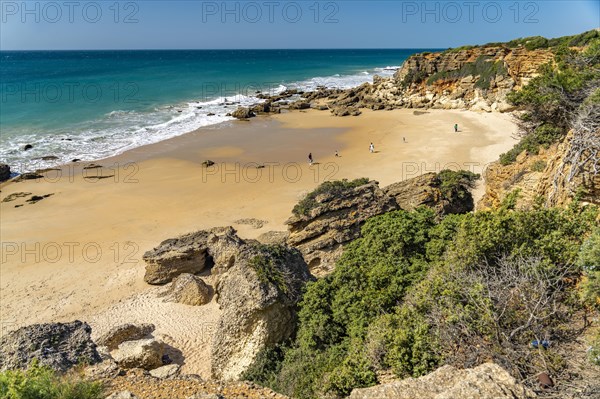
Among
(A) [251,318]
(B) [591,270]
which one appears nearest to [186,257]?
(A) [251,318]

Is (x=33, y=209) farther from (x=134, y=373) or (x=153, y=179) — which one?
(x=134, y=373)

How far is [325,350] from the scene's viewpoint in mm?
8961

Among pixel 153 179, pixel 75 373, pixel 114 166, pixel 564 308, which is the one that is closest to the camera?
pixel 564 308

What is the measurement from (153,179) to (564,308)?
83.3 ft

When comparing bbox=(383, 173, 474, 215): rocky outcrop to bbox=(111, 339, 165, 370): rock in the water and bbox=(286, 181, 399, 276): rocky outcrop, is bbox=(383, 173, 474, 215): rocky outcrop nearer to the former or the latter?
bbox=(286, 181, 399, 276): rocky outcrop

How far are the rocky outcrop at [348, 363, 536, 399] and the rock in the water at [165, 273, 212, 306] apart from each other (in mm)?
9065

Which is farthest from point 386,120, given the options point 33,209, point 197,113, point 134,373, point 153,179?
point 134,373

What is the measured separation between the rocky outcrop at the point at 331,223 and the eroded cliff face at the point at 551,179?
12.9 feet

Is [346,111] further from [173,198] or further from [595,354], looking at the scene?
[595,354]

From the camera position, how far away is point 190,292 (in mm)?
14070

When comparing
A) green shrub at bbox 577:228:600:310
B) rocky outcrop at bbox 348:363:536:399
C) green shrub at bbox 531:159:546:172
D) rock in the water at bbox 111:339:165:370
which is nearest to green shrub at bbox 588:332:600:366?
green shrub at bbox 577:228:600:310

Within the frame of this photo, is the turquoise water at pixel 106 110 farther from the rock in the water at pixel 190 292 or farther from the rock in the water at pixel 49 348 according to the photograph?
the rock in the water at pixel 49 348

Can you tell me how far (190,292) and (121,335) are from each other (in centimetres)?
281

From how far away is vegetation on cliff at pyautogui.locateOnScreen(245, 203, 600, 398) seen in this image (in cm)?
647
